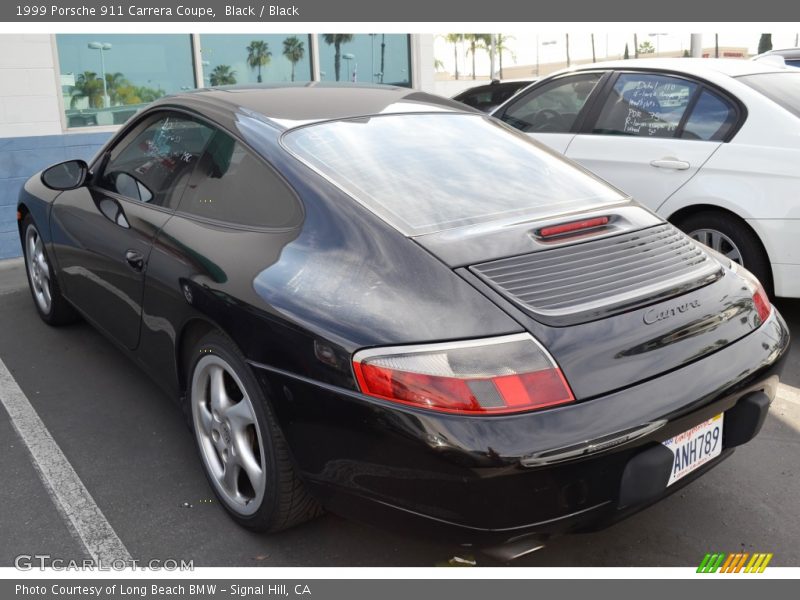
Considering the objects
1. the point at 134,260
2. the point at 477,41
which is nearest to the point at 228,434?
the point at 134,260

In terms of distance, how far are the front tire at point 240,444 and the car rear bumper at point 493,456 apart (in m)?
0.14

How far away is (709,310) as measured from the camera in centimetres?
250

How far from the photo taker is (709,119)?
4.83m

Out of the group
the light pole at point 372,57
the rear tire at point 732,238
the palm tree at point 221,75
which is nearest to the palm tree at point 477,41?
the light pole at point 372,57

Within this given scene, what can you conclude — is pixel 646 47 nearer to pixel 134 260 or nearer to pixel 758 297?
pixel 758 297

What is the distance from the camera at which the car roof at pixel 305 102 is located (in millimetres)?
3102

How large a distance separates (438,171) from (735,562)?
170 centimetres

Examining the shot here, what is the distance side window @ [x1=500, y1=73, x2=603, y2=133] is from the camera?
18.2ft

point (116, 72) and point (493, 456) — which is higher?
point (116, 72)

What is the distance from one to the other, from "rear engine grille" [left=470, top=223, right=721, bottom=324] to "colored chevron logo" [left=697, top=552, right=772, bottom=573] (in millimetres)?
921

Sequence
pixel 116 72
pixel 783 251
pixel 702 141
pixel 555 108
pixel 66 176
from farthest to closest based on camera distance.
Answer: pixel 116 72, pixel 555 108, pixel 702 141, pixel 783 251, pixel 66 176

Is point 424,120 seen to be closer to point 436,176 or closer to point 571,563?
point 436,176

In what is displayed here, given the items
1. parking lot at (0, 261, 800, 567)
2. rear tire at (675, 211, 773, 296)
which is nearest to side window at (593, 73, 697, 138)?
rear tire at (675, 211, 773, 296)

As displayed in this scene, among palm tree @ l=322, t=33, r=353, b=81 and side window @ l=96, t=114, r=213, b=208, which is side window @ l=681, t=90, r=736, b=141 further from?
palm tree @ l=322, t=33, r=353, b=81
